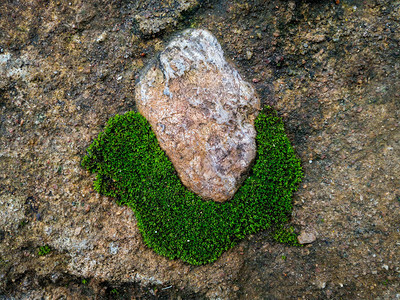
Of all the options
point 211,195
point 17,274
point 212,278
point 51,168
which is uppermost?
point 51,168

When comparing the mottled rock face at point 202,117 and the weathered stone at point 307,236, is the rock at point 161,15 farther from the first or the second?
the weathered stone at point 307,236

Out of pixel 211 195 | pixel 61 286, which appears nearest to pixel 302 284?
pixel 211 195

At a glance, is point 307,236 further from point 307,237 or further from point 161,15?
point 161,15

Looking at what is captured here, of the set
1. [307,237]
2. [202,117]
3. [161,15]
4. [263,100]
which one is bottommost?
[307,237]

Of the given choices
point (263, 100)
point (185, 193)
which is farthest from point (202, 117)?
point (185, 193)

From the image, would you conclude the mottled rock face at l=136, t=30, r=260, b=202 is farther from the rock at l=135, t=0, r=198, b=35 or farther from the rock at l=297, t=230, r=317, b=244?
the rock at l=297, t=230, r=317, b=244

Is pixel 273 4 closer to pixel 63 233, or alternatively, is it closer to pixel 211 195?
pixel 211 195

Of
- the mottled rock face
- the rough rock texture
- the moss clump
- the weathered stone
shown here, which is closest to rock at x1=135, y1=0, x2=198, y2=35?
the rough rock texture
